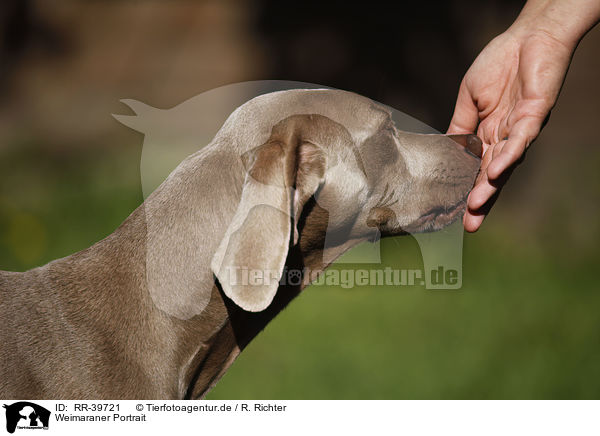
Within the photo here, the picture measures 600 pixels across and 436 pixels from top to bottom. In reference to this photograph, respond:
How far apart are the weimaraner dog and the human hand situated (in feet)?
1.30

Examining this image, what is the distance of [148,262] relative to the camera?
2006 mm

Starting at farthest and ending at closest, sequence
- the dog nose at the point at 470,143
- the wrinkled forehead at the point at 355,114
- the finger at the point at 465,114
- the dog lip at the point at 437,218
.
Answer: the finger at the point at 465,114 → the dog nose at the point at 470,143 → the dog lip at the point at 437,218 → the wrinkled forehead at the point at 355,114

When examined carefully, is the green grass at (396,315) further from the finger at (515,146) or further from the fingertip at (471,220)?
the finger at (515,146)

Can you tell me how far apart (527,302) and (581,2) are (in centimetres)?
262

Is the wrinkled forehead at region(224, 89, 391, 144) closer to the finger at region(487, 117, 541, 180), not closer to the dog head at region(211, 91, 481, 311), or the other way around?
the dog head at region(211, 91, 481, 311)

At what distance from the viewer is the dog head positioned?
185cm

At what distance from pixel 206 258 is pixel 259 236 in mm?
260

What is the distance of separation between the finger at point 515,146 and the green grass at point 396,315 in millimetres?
932

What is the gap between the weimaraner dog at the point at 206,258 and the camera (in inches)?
73.9
